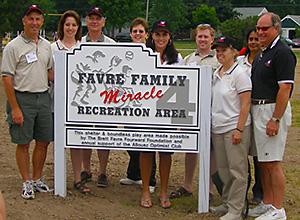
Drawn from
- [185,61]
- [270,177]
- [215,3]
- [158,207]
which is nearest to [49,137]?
[158,207]

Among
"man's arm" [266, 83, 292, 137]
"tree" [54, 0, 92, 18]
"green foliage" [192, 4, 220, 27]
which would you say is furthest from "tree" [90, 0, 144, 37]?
"man's arm" [266, 83, 292, 137]

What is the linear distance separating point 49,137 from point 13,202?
83 centimetres

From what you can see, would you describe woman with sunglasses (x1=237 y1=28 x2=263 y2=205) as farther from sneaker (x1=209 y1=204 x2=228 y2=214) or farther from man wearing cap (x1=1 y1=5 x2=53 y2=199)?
man wearing cap (x1=1 y1=5 x2=53 y2=199)

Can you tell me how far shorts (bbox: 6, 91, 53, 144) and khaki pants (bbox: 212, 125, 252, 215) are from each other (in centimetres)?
194

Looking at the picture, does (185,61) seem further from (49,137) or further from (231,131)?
(49,137)

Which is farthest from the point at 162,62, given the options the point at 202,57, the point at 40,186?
the point at 40,186

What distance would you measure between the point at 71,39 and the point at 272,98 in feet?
8.26

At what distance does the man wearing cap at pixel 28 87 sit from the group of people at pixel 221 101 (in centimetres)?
1

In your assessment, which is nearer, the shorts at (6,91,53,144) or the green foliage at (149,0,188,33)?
the shorts at (6,91,53,144)

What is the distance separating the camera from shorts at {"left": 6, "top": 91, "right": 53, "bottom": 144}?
4910 millimetres

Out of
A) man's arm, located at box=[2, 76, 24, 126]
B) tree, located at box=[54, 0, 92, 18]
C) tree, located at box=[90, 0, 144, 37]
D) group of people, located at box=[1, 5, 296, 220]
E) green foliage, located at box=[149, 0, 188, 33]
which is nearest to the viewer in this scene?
group of people, located at box=[1, 5, 296, 220]

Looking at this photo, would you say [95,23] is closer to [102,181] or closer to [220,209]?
[102,181]

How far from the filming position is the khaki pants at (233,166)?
14.9 ft

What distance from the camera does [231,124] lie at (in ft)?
14.8
